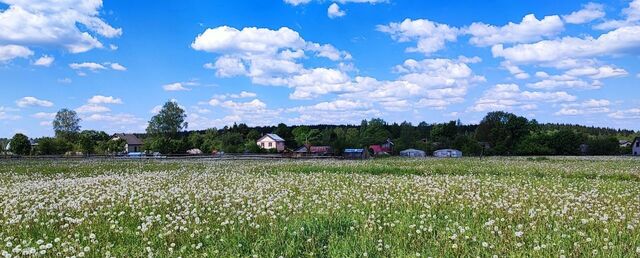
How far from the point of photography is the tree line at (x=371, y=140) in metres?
102

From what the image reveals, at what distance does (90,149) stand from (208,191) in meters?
100.0

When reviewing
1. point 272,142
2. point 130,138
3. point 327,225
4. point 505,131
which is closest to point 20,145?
point 130,138

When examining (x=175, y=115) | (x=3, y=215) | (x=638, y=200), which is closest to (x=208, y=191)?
(x=3, y=215)

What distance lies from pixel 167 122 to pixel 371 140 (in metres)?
51.2

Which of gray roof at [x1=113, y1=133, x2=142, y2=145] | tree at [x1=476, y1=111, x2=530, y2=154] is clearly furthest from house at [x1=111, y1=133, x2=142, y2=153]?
tree at [x1=476, y1=111, x2=530, y2=154]

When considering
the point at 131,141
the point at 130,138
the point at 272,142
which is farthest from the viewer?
the point at 130,138

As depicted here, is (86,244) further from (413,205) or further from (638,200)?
(638,200)

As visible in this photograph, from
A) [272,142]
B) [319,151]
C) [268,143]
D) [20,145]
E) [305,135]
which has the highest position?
[305,135]

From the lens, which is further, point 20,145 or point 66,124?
point 66,124

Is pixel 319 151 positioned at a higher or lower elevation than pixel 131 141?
lower

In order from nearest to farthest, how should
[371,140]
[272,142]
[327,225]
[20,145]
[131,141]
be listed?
[327,225], [20,145], [371,140], [272,142], [131,141]

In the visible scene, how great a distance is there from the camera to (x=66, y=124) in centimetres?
12744

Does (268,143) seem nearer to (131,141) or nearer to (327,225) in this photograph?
(131,141)

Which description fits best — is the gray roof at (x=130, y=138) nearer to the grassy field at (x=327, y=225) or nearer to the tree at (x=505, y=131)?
the tree at (x=505, y=131)
